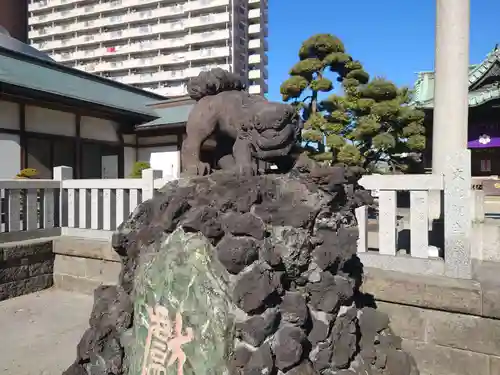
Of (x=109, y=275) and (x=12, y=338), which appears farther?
(x=109, y=275)

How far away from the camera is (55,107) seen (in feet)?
31.7

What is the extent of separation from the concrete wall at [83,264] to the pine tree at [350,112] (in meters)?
7.99

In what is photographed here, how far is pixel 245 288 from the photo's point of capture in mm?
1893

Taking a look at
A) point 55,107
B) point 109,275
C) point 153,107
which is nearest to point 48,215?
point 109,275

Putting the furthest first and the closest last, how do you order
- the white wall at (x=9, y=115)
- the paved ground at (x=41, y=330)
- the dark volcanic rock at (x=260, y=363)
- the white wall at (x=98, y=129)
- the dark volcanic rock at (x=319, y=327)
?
1. the white wall at (x=98, y=129)
2. the white wall at (x=9, y=115)
3. the paved ground at (x=41, y=330)
4. the dark volcanic rock at (x=319, y=327)
5. the dark volcanic rock at (x=260, y=363)

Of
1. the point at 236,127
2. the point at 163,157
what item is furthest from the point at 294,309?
the point at 163,157

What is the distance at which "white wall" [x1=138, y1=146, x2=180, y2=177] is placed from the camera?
1186 centimetres

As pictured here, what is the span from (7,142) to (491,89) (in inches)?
574

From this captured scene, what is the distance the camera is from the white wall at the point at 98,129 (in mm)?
10633

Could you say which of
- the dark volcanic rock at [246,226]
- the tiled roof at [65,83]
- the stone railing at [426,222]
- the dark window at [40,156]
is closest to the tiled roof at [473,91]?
the tiled roof at [65,83]

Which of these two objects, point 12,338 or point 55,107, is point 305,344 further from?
point 55,107

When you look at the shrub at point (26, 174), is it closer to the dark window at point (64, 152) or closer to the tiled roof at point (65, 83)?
the dark window at point (64, 152)

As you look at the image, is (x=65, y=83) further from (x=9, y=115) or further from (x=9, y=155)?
(x=9, y=155)

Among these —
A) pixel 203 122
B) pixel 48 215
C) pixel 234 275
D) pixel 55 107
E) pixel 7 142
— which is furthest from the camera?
pixel 55 107
